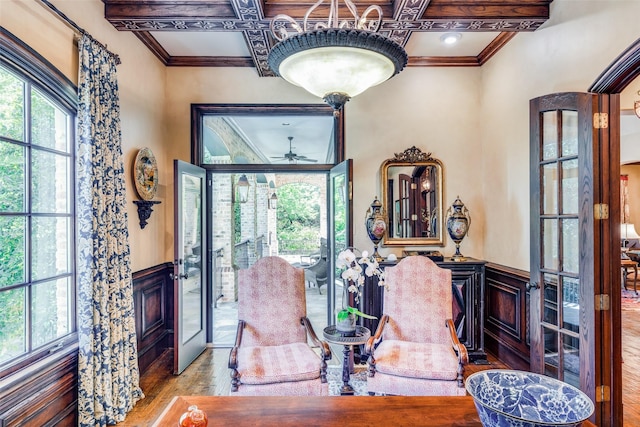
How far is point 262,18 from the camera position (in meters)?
2.80

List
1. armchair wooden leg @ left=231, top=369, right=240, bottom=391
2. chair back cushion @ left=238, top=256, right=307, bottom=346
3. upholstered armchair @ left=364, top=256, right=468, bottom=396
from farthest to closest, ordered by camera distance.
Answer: chair back cushion @ left=238, top=256, right=307, bottom=346, upholstered armchair @ left=364, top=256, right=468, bottom=396, armchair wooden leg @ left=231, top=369, right=240, bottom=391

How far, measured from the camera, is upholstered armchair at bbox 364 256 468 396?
2336 millimetres

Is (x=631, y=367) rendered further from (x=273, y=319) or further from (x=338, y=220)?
(x=273, y=319)

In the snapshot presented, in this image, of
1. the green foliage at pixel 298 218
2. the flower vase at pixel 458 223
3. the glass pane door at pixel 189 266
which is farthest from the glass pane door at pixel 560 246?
the green foliage at pixel 298 218

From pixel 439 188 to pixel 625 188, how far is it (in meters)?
7.49

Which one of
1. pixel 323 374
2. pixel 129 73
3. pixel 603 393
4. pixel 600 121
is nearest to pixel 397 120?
pixel 600 121

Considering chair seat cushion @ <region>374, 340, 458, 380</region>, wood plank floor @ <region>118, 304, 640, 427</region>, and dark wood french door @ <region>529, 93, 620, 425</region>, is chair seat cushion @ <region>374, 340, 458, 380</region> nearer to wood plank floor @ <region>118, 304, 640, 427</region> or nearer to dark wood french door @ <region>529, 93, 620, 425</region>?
dark wood french door @ <region>529, 93, 620, 425</region>

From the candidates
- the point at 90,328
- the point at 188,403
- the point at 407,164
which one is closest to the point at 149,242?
the point at 90,328

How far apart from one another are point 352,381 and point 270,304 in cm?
111

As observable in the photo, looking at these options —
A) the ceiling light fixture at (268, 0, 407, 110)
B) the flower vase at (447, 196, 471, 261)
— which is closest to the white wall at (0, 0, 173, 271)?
the ceiling light fixture at (268, 0, 407, 110)

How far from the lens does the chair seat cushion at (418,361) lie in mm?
2340

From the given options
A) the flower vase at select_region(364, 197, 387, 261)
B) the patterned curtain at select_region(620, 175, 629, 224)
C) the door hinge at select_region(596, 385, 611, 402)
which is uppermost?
the patterned curtain at select_region(620, 175, 629, 224)

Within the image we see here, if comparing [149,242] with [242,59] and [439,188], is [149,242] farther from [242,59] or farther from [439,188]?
[439,188]

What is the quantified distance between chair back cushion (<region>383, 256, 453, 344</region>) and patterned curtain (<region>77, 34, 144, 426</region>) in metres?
2.01
